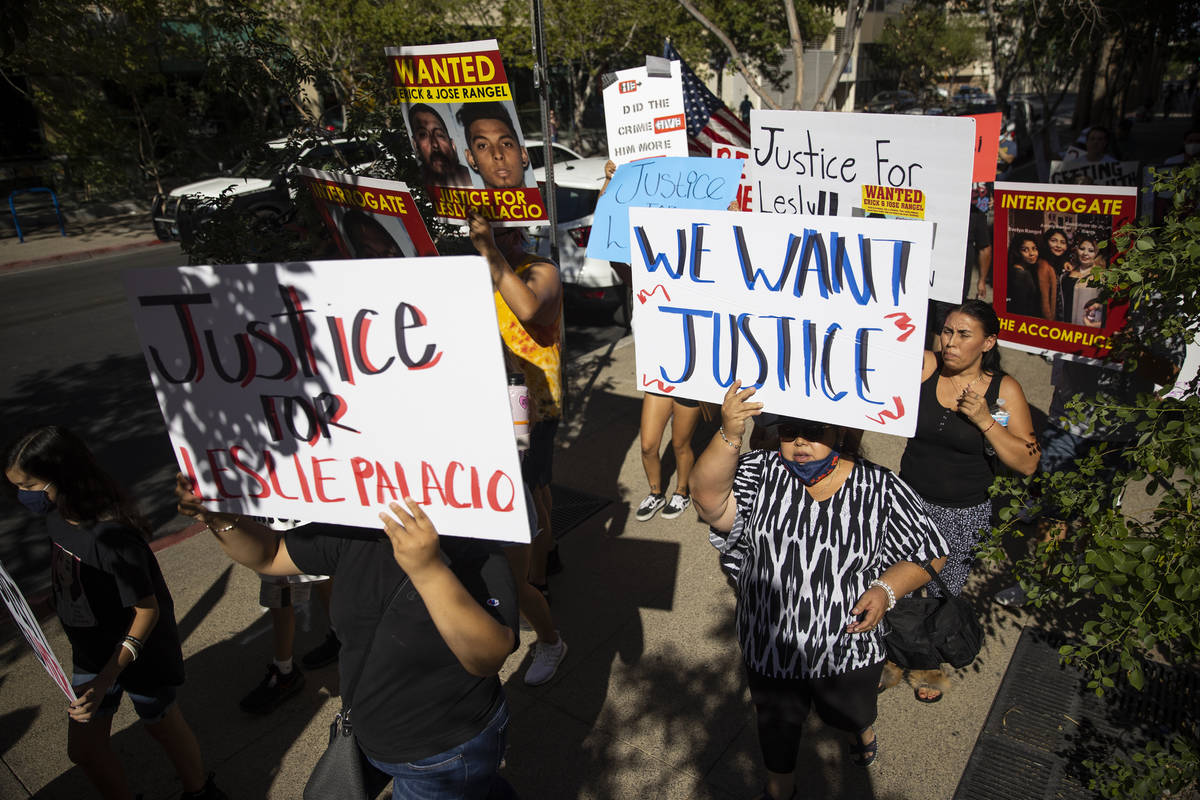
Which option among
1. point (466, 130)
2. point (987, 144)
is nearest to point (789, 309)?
point (466, 130)

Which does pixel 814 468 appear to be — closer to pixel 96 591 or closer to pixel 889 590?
pixel 889 590

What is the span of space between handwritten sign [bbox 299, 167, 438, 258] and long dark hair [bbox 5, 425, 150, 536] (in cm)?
149

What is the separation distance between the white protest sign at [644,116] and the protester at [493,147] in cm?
245

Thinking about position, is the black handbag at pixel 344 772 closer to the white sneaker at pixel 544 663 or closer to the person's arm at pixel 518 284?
the white sneaker at pixel 544 663

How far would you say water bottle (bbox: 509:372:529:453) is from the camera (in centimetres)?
343

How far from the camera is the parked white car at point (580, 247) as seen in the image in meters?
9.46

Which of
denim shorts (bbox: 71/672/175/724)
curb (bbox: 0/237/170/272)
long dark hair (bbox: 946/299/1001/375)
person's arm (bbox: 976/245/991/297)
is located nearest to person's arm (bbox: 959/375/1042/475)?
long dark hair (bbox: 946/299/1001/375)

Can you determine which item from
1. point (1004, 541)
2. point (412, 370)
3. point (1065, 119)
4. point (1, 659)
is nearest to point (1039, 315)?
point (1004, 541)

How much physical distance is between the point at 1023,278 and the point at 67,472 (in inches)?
177

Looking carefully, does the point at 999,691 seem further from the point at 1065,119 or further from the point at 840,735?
the point at 1065,119

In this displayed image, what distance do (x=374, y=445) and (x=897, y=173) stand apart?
335cm

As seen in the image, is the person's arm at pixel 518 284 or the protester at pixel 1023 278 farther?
the protester at pixel 1023 278

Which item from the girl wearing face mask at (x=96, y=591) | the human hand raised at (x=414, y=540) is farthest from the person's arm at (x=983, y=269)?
the girl wearing face mask at (x=96, y=591)

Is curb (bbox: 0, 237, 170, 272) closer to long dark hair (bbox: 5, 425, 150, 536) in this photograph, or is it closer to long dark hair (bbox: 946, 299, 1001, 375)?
long dark hair (bbox: 5, 425, 150, 536)
